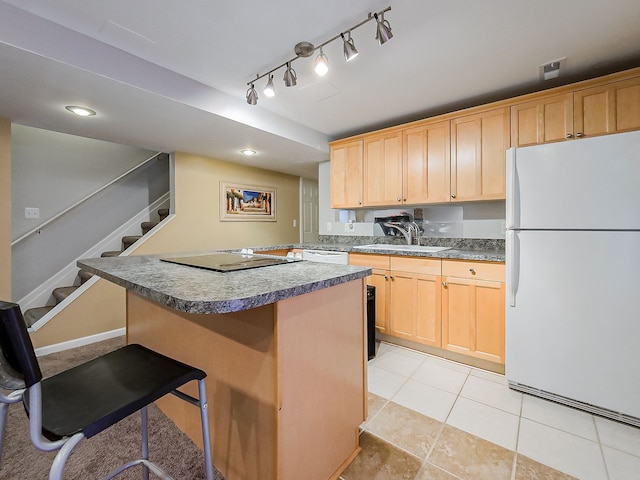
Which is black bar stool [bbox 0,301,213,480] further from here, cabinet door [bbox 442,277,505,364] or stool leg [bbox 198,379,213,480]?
cabinet door [bbox 442,277,505,364]

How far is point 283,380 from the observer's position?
1.00 meters

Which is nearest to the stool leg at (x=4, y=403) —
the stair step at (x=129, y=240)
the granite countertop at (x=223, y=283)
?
the granite countertop at (x=223, y=283)

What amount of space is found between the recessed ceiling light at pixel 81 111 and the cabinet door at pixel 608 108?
3.82 m

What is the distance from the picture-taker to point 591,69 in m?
2.15

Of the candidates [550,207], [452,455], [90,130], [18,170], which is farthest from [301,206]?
[452,455]

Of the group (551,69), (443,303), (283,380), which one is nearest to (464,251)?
(443,303)

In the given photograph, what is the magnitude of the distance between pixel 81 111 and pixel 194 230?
176cm

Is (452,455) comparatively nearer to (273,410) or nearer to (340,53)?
(273,410)

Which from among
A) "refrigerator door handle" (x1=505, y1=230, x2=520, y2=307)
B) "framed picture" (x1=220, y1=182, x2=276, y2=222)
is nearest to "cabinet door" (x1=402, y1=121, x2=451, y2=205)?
"refrigerator door handle" (x1=505, y1=230, x2=520, y2=307)

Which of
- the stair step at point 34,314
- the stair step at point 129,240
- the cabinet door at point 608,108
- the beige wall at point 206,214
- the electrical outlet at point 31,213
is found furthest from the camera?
the stair step at point 129,240

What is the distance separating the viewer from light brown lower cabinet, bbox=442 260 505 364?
2.19 m

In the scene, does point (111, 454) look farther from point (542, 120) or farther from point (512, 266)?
point (542, 120)

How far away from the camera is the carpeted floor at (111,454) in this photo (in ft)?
4.33

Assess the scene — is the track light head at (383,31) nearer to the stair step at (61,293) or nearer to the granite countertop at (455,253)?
the granite countertop at (455,253)
